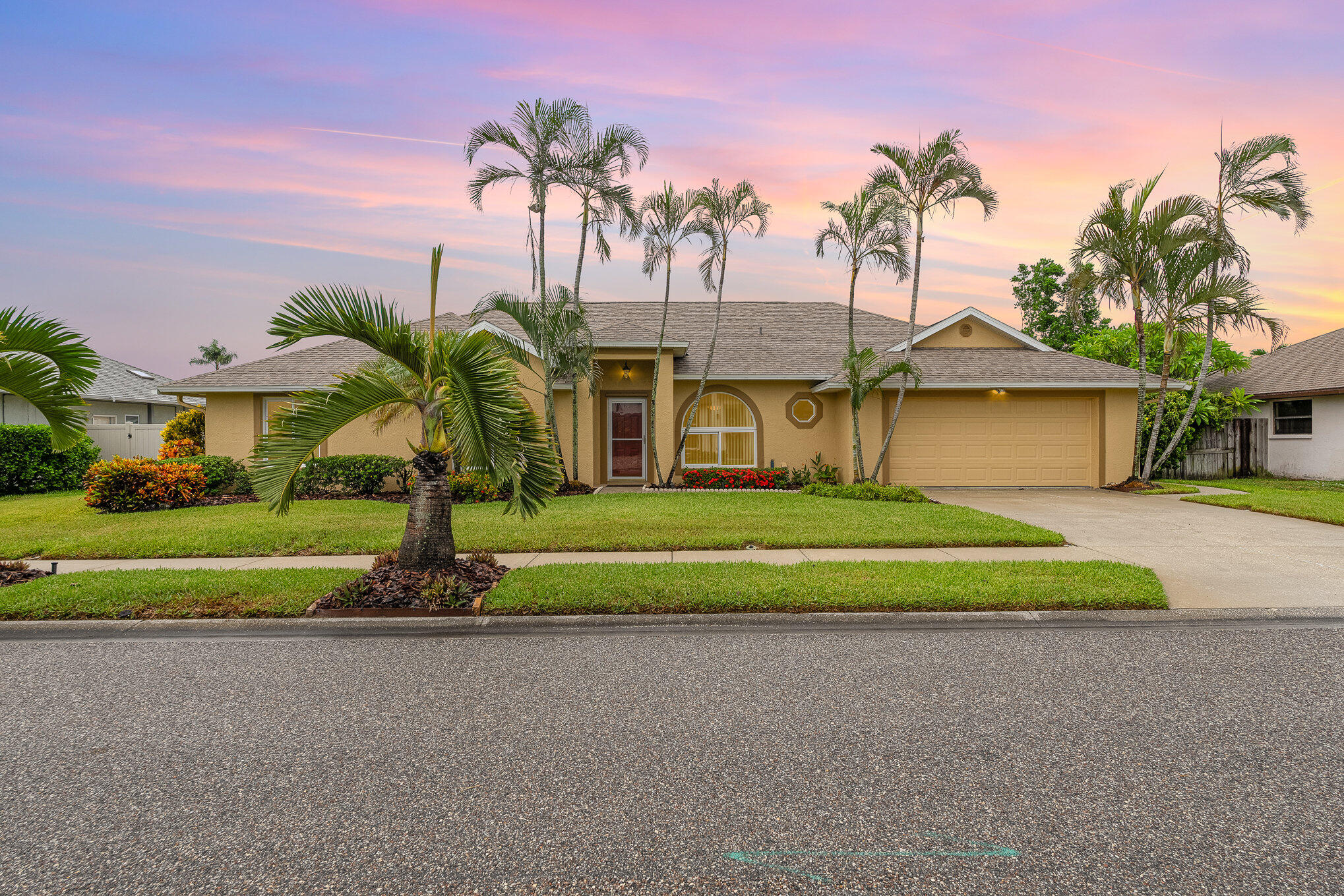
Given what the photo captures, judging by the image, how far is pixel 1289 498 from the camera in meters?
14.0

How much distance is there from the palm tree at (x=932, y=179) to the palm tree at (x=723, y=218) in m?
2.51

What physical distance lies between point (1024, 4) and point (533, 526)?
11.7 m

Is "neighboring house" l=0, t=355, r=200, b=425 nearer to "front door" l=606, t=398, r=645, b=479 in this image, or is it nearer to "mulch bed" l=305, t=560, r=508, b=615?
"front door" l=606, t=398, r=645, b=479

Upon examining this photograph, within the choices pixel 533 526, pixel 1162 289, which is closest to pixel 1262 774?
pixel 533 526

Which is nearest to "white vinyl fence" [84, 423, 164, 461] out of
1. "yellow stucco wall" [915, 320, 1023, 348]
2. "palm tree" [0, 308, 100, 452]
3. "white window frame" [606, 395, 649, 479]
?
"white window frame" [606, 395, 649, 479]

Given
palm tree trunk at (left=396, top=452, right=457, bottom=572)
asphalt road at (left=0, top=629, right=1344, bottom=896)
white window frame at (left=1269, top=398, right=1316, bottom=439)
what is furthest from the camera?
white window frame at (left=1269, top=398, right=1316, bottom=439)

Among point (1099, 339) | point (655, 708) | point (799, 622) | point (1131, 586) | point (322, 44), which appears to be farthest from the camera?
point (1099, 339)

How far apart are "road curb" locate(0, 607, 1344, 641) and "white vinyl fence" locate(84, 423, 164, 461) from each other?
18790 millimetres

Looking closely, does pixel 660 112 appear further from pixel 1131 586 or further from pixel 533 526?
pixel 1131 586

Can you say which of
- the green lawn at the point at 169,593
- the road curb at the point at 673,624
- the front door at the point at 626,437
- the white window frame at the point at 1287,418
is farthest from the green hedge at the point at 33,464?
the white window frame at the point at 1287,418

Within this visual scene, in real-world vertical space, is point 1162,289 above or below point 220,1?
below

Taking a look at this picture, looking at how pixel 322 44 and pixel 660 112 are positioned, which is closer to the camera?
pixel 322 44

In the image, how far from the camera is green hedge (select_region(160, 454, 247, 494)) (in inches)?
594

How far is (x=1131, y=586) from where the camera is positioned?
672 centimetres
